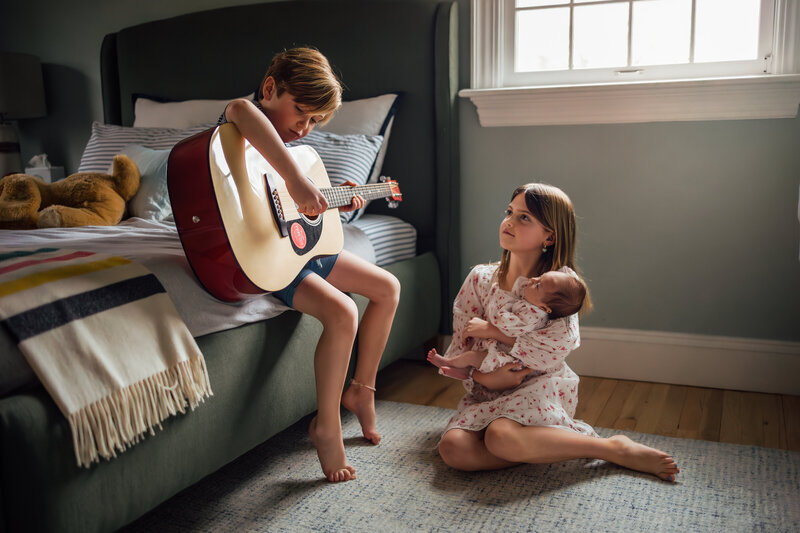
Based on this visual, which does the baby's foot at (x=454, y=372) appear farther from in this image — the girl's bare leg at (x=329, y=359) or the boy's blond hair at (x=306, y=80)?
the boy's blond hair at (x=306, y=80)

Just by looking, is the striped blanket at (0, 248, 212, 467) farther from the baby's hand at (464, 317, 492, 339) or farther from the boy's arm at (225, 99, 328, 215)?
the baby's hand at (464, 317, 492, 339)

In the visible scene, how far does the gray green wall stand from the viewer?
202 centimetres

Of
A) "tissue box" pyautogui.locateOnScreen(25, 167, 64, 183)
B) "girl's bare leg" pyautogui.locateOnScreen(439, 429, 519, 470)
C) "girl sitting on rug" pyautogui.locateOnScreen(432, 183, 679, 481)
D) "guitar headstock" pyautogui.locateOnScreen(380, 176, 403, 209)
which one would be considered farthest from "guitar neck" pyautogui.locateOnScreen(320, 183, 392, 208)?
"tissue box" pyautogui.locateOnScreen(25, 167, 64, 183)

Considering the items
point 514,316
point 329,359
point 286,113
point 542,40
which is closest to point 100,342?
point 329,359

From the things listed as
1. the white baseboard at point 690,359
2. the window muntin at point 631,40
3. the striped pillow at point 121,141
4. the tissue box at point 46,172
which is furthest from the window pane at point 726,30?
the tissue box at point 46,172

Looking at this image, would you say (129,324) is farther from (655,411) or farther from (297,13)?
(297,13)

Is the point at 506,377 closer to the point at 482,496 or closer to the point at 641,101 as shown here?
the point at 482,496

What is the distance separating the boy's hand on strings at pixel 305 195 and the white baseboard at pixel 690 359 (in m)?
1.27

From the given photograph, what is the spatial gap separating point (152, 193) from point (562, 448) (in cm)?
138

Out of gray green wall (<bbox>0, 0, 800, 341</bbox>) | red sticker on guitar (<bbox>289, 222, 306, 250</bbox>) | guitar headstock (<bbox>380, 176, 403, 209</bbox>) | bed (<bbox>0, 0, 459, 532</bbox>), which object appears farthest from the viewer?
gray green wall (<bbox>0, 0, 800, 341</bbox>)

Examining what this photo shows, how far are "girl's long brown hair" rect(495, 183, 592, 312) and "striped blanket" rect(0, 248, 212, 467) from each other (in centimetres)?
85

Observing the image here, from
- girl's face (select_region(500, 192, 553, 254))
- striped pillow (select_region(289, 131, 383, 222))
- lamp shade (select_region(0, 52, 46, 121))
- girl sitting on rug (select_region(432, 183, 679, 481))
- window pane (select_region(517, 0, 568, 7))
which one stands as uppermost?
window pane (select_region(517, 0, 568, 7))

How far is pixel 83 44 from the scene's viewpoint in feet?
9.91

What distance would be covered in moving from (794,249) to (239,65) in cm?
206
